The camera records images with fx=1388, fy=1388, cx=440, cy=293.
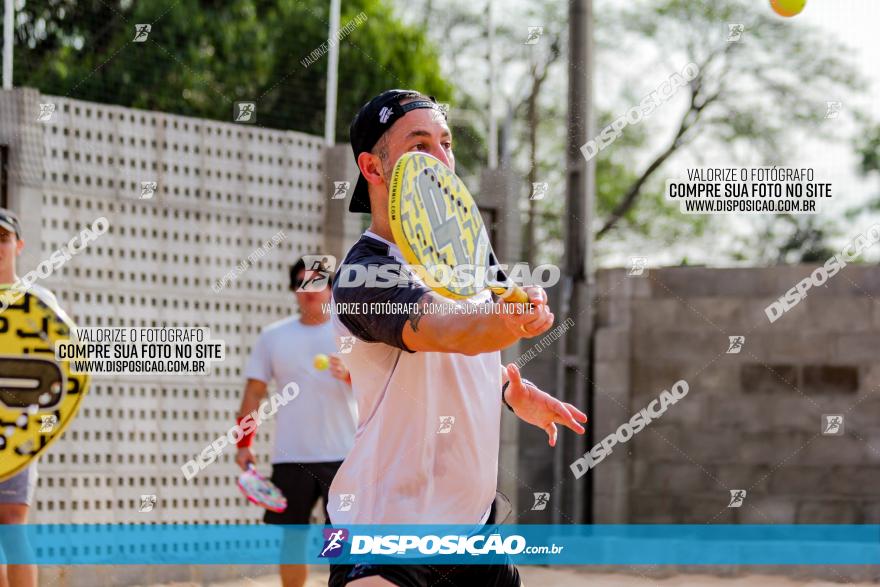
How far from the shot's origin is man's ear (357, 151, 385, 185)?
335cm

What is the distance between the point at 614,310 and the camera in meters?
11.1

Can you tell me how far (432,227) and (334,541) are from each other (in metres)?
0.82

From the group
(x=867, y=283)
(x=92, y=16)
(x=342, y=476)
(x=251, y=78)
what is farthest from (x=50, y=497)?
(x=251, y=78)

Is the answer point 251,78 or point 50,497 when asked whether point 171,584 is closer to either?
point 50,497

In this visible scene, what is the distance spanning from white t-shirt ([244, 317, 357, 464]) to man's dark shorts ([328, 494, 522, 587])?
438 cm

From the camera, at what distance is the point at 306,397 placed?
787 cm

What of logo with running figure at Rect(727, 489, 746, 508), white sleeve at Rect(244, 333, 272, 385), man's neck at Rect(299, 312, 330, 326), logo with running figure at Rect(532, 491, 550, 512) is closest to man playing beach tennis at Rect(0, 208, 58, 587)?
white sleeve at Rect(244, 333, 272, 385)

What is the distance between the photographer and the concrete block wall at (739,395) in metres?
10.3

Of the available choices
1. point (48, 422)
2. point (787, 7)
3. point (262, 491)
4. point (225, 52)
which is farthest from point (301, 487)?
point (225, 52)

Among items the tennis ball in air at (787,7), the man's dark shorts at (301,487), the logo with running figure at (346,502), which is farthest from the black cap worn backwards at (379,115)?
the tennis ball in air at (787,7)

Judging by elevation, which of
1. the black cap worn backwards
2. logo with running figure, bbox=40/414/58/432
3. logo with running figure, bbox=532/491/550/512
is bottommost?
logo with running figure, bbox=532/491/550/512

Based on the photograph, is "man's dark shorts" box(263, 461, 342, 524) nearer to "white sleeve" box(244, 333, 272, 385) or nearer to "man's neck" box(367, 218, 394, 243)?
"white sleeve" box(244, 333, 272, 385)

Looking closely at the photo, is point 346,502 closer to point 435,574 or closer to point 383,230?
point 435,574

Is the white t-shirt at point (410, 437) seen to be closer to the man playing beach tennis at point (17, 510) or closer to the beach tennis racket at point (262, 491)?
the man playing beach tennis at point (17, 510)
